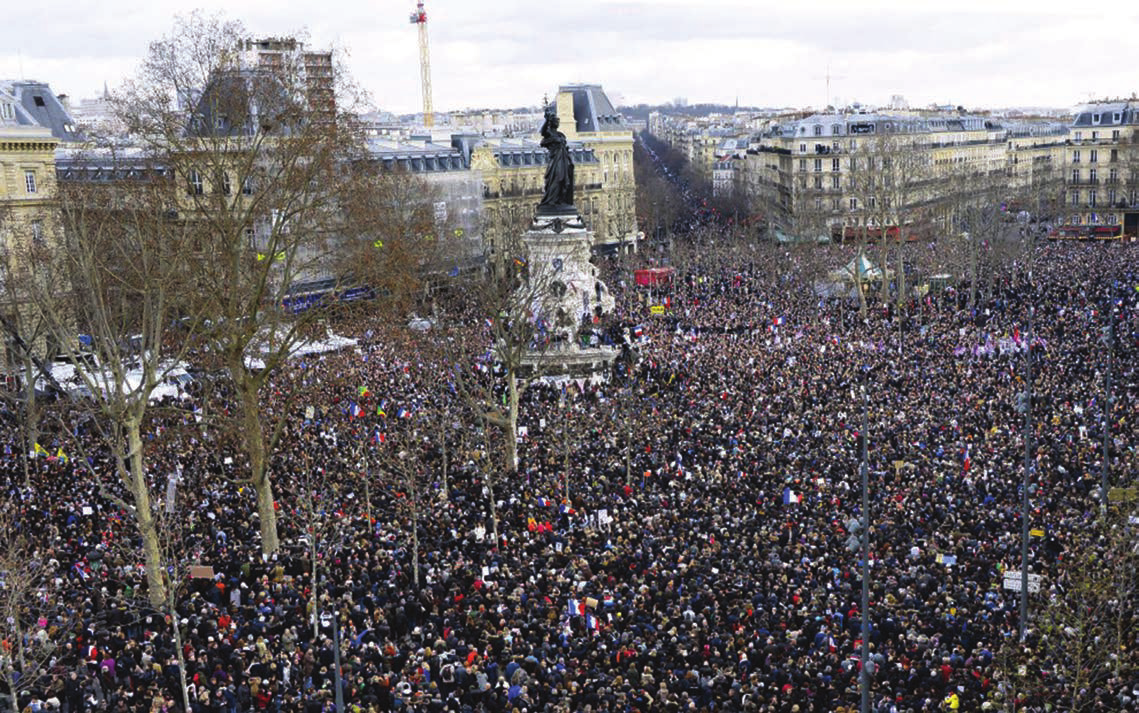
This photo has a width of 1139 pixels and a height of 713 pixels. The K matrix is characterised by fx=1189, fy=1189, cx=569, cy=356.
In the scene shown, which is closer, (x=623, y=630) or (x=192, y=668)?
(x=192, y=668)

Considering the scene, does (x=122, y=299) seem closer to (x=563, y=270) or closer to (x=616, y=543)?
(x=616, y=543)

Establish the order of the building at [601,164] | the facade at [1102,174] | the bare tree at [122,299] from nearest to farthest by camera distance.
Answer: the bare tree at [122,299], the facade at [1102,174], the building at [601,164]

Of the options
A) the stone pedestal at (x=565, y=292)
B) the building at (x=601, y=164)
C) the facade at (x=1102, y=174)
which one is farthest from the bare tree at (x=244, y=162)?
the facade at (x=1102, y=174)

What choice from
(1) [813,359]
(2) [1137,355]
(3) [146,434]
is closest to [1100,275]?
(2) [1137,355]

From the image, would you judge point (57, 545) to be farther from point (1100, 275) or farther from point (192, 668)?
point (1100, 275)

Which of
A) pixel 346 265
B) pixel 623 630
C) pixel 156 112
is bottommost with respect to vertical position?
pixel 623 630

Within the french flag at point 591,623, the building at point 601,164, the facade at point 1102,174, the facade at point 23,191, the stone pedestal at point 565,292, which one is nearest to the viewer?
the french flag at point 591,623

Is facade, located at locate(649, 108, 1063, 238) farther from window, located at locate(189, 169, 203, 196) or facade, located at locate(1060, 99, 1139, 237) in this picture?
window, located at locate(189, 169, 203, 196)

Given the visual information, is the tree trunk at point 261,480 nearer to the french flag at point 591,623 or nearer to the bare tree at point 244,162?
the bare tree at point 244,162
